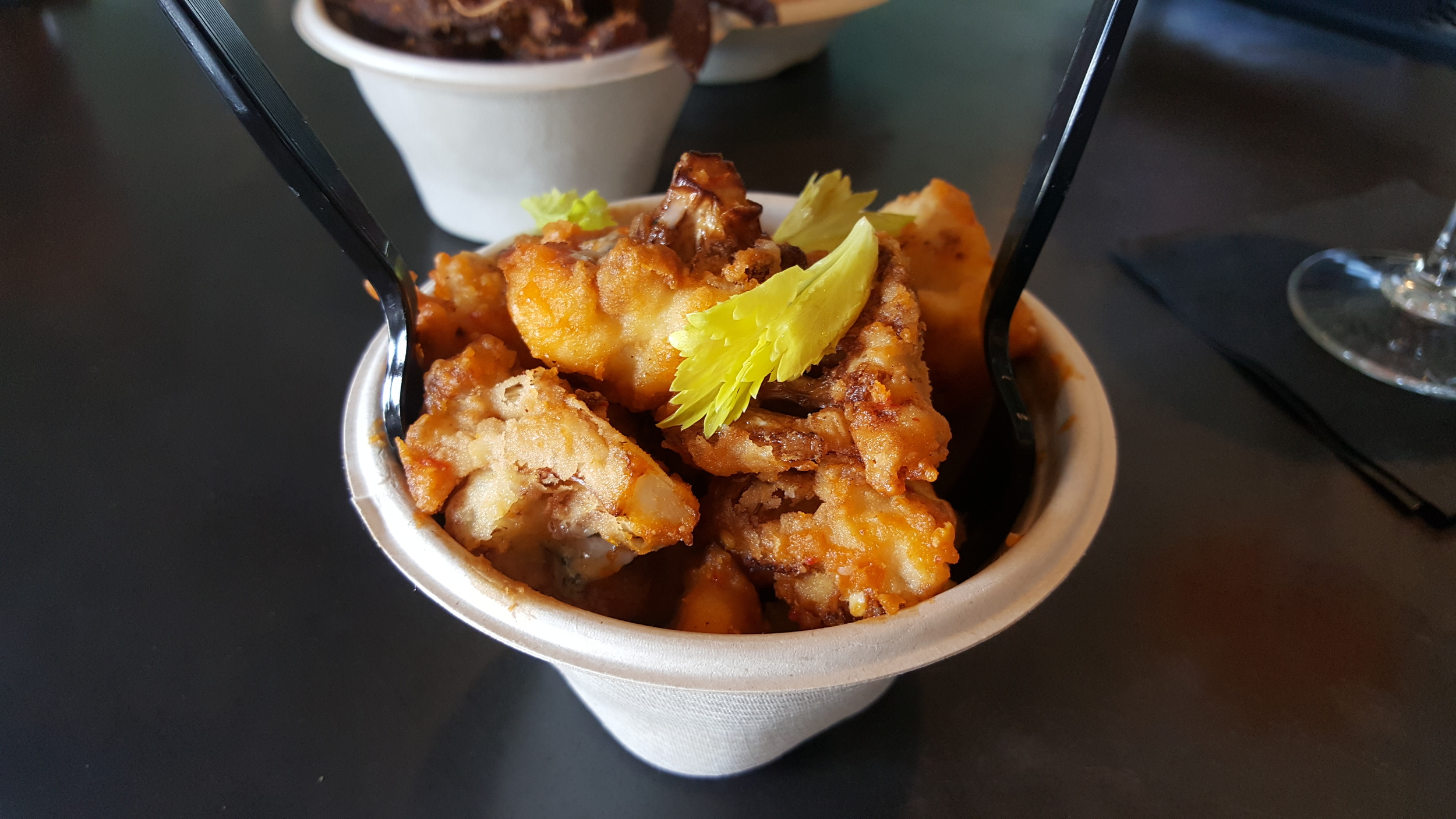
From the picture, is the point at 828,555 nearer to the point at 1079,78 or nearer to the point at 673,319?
the point at 673,319

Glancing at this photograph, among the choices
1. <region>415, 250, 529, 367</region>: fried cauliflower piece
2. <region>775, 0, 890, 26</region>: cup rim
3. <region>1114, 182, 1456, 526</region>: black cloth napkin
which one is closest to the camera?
<region>415, 250, 529, 367</region>: fried cauliflower piece

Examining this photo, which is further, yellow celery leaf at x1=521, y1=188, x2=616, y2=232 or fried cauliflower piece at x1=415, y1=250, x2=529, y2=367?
yellow celery leaf at x1=521, y1=188, x2=616, y2=232

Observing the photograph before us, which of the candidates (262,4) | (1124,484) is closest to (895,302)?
(1124,484)

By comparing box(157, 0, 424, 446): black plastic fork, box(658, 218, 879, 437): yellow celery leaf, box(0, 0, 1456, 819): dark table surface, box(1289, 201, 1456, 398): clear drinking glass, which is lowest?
box(1289, 201, 1456, 398): clear drinking glass

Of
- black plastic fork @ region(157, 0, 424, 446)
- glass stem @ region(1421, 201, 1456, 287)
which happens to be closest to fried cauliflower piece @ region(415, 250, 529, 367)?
black plastic fork @ region(157, 0, 424, 446)

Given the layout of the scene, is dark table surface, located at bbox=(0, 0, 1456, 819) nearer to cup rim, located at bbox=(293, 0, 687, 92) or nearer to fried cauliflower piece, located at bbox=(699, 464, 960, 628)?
cup rim, located at bbox=(293, 0, 687, 92)

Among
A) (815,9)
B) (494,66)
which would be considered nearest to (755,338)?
(494,66)

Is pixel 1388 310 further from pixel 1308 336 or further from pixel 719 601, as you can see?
pixel 719 601
